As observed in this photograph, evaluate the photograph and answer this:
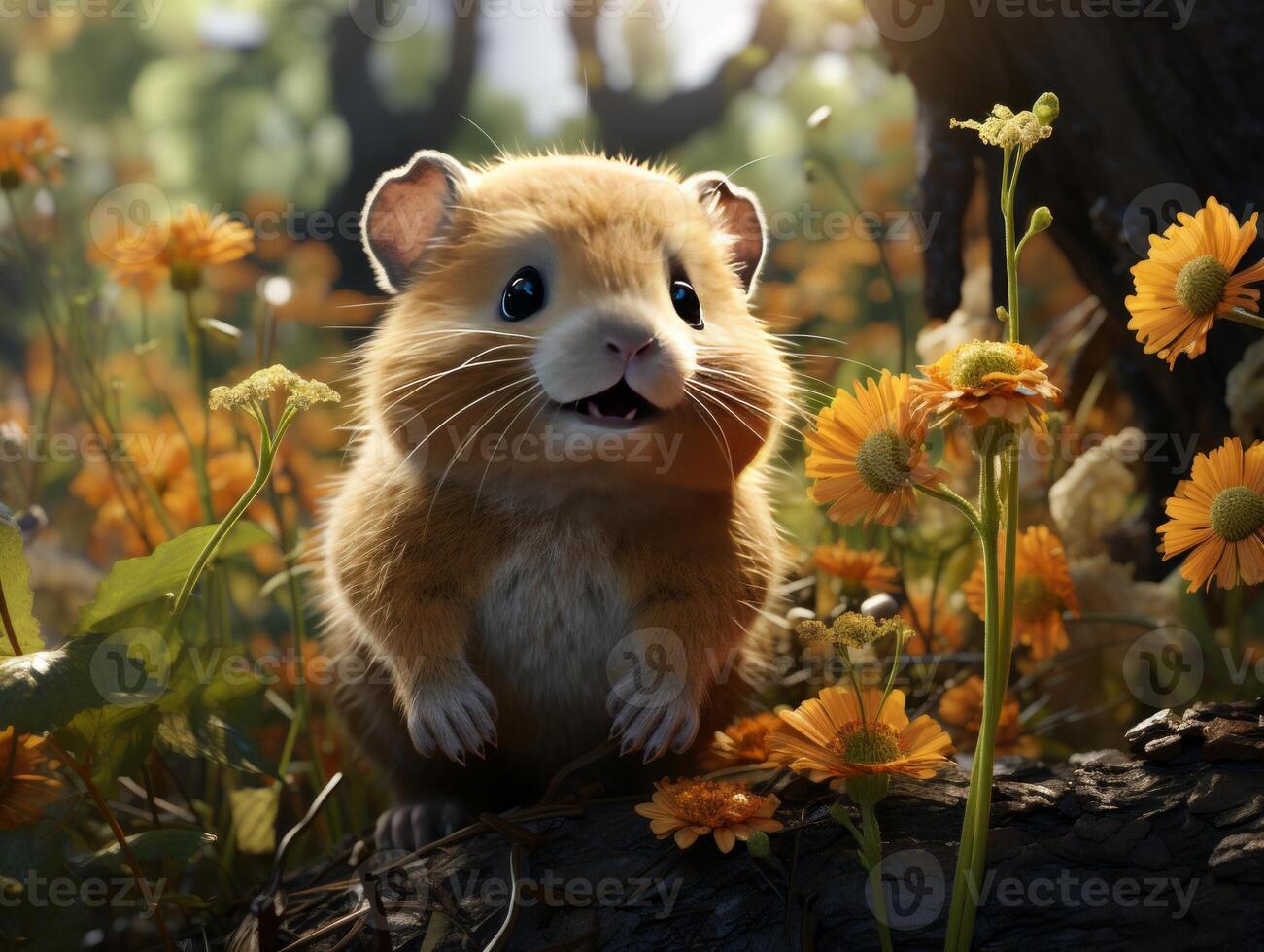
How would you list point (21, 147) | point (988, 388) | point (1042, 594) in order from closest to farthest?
point (988, 388) < point (1042, 594) < point (21, 147)

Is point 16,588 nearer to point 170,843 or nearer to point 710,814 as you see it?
point 170,843

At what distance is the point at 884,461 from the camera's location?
1515mm

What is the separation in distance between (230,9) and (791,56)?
7.19 feet

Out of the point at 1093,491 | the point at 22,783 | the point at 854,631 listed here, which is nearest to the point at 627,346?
the point at 854,631

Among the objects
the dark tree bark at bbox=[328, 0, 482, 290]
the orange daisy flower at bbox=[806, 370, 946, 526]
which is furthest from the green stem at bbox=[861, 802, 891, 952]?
the dark tree bark at bbox=[328, 0, 482, 290]

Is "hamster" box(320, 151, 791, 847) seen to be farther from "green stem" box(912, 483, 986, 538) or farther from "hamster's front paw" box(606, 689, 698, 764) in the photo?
"green stem" box(912, 483, 986, 538)

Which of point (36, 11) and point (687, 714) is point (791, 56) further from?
point (36, 11)

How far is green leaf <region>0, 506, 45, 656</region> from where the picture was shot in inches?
70.2

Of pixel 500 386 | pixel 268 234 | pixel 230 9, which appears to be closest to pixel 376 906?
pixel 500 386

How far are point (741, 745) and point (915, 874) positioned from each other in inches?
19.8

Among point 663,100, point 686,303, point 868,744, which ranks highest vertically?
point 663,100

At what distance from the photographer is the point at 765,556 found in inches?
85.4

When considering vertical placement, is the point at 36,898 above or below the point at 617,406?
below

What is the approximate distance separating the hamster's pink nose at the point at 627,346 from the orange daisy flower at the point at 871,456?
0.33 metres
